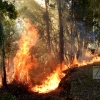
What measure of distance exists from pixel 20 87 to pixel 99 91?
11886 millimetres

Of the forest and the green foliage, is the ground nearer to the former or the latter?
the forest

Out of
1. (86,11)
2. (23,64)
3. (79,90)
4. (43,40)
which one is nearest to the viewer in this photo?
(79,90)

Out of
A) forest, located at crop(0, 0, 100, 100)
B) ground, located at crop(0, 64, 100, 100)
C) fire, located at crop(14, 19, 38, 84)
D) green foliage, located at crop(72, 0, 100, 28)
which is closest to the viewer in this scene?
ground, located at crop(0, 64, 100, 100)

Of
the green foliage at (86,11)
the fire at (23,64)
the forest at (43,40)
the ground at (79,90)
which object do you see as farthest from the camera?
the green foliage at (86,11)

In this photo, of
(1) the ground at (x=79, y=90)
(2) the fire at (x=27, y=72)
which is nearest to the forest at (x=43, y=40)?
(2) the fire at (x=27, y=72)

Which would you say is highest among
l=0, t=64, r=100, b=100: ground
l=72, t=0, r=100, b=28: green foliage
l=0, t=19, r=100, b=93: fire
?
l=72, t=0, r=100, b=28: green foliage

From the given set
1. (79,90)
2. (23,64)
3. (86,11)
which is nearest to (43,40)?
(86,11)

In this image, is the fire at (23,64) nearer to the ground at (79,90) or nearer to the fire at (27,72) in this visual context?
the fire at (27,72)

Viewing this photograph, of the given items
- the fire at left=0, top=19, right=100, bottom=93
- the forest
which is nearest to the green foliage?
the forest

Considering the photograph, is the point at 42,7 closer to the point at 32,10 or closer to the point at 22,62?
the point at 32,10

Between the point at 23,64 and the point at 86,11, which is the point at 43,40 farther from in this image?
the point at 23,64

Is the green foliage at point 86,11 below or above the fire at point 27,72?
above

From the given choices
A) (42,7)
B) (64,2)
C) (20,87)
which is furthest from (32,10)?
(20,87)

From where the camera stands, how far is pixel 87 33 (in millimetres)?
39656
